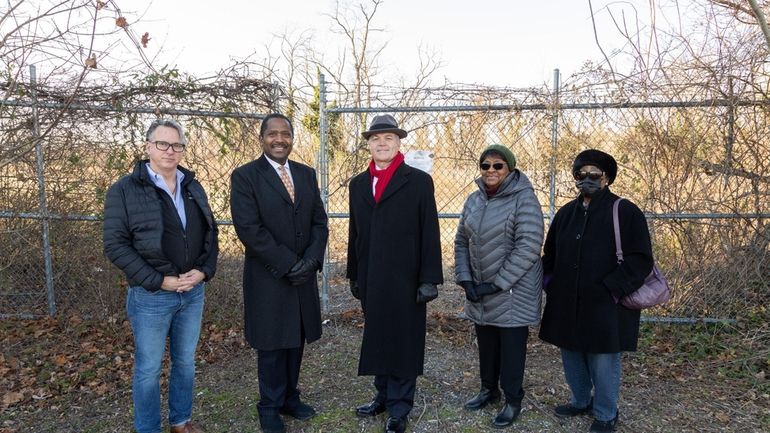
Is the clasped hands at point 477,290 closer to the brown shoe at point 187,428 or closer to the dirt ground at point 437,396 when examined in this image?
the dirt ground at point 437,396

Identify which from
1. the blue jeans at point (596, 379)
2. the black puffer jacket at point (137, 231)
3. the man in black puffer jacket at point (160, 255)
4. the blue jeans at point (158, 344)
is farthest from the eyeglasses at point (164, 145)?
the blue jeans at point (596, 379)

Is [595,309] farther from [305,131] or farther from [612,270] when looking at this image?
[305,131]

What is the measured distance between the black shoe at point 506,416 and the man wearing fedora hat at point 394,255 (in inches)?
26.2

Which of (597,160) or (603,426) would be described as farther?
(603,426)

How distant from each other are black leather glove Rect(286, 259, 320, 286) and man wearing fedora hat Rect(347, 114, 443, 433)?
34 cm

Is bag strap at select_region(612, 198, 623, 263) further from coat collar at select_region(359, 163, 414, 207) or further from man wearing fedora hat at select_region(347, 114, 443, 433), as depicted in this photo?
coat collar at select_region(359, 163, 414, 207)

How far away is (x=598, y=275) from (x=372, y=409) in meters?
1.79

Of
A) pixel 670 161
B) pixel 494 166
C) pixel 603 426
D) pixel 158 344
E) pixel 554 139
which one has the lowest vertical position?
pixel 603 426

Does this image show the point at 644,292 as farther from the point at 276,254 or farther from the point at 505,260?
the point at 276,254

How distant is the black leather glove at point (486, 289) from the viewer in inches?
133

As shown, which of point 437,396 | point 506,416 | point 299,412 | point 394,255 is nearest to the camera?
point 394,255

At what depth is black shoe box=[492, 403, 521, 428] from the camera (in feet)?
11.7

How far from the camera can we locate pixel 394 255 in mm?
3326

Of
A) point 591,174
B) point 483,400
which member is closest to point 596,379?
point 483,400
